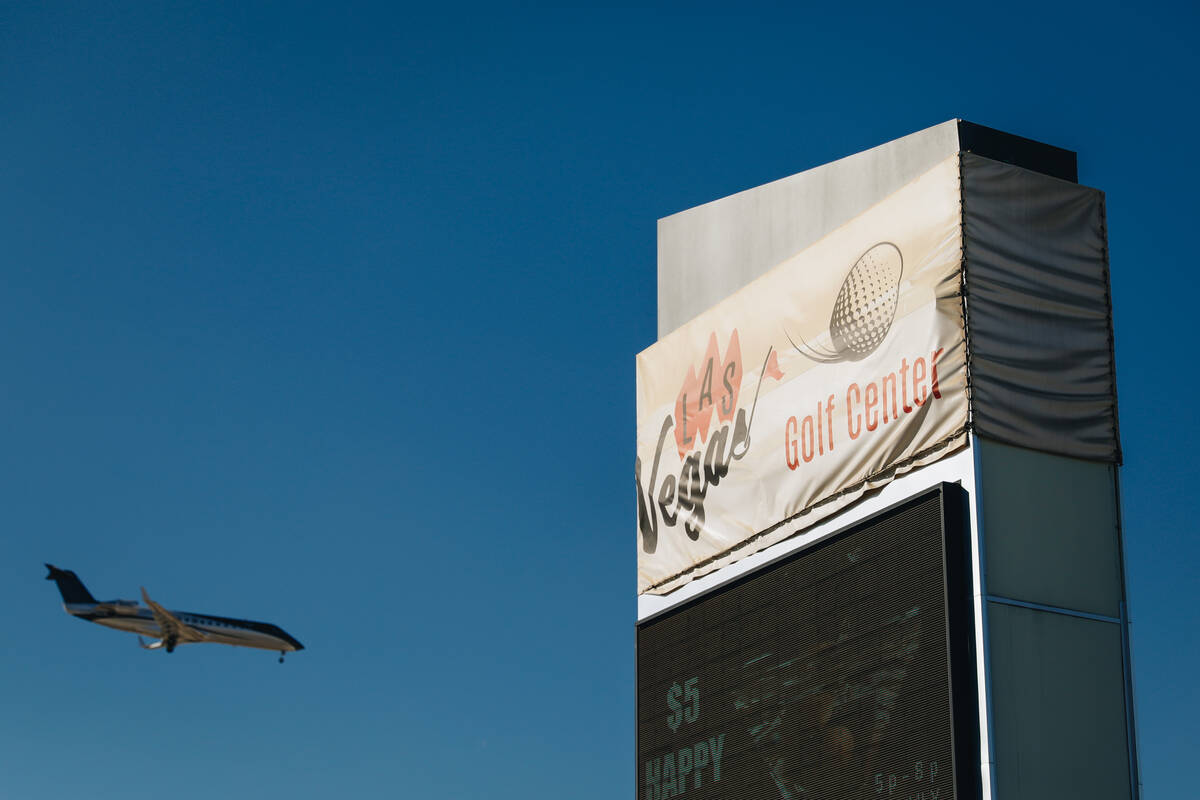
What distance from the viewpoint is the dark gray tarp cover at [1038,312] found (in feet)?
48.7

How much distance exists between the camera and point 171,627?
163 feet

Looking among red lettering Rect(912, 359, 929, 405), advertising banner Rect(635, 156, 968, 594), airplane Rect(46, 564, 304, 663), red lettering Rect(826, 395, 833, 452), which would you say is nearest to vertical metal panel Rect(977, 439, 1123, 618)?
advertising banner Rect(635, 156, 968, 594)

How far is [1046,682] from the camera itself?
13852mm

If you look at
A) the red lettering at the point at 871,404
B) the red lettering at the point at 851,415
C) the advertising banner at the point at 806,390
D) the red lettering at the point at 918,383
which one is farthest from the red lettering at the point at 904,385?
the red lettering at the point at 851,415

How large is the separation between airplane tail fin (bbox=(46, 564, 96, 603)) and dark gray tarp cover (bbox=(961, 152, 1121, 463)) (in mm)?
40783

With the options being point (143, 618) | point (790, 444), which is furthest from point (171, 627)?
point (790, 444)

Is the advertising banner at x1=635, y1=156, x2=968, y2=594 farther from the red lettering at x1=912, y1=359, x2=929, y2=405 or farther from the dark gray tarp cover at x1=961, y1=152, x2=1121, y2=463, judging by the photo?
the dark gray tarp cover at x1=961, y1=152, x2=1121, y2=463

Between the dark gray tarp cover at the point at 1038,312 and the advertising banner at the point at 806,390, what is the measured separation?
0.20m

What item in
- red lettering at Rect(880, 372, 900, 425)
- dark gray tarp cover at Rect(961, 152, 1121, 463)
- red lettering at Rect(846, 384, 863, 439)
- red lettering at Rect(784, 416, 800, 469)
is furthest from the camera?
red lettering at Rect(784, 416, 800, 469)

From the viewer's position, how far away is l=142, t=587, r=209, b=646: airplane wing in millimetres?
48656

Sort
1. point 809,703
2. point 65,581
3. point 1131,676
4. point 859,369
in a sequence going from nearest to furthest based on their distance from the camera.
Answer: point 1131,676 < point 809,703 < point 859,369 < point 65,581

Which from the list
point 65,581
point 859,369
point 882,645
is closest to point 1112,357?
point 859,369

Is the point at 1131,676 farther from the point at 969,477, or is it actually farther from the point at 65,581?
the point at 65,581

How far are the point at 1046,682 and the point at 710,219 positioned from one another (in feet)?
27.9
